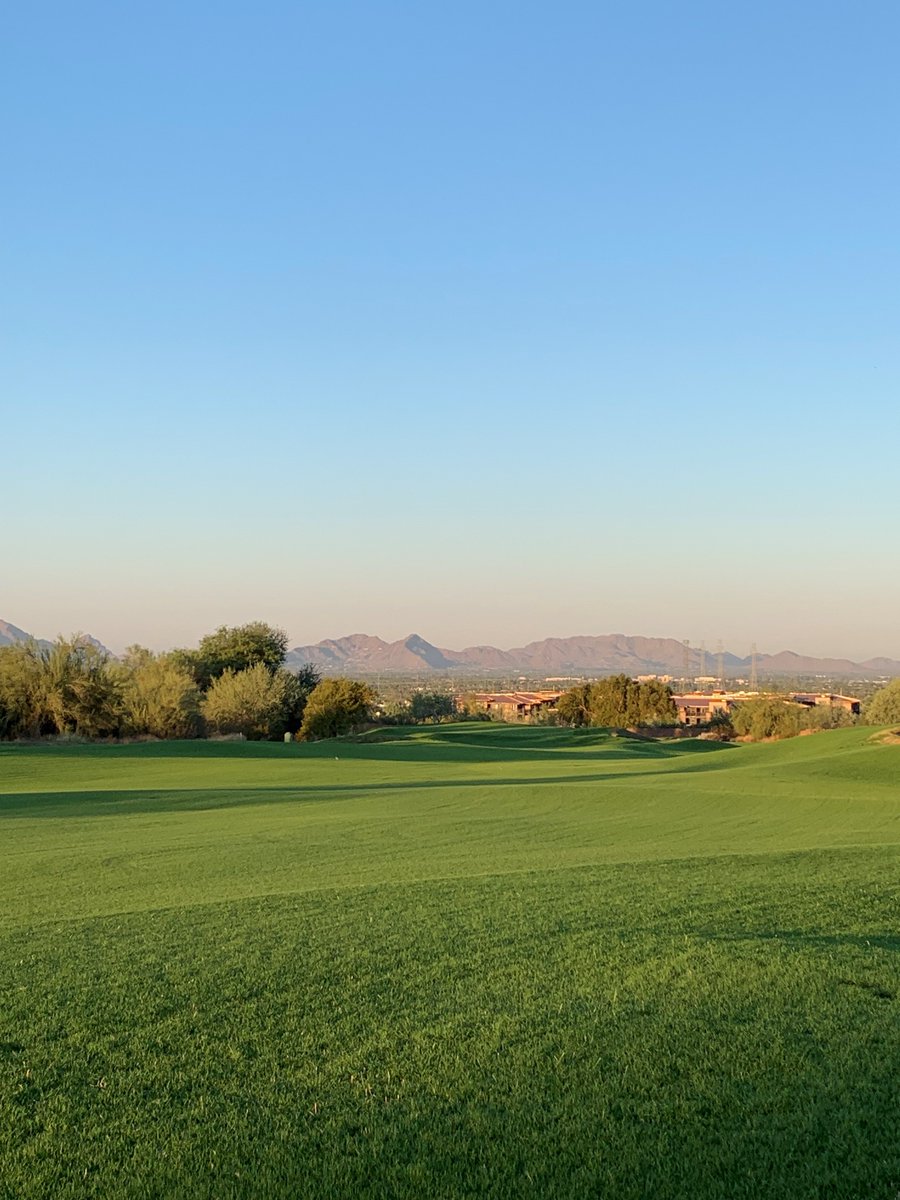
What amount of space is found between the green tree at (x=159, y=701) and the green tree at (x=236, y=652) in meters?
16.3

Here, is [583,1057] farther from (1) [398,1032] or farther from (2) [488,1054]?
(1) [398,1032]

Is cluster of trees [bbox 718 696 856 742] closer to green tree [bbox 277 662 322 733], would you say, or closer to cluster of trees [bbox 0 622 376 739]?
cluster of trees [bbox 0 622 376 739]

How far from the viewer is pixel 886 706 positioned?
53.4 meters

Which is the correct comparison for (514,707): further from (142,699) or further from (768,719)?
(142,699)

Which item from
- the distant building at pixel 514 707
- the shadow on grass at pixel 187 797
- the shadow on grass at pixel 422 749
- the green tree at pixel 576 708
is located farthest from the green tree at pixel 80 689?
the distant building at pixel 514 707

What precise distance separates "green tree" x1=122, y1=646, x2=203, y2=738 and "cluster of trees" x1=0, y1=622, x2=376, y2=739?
6 centimetres

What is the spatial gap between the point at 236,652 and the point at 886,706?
51.1 metres

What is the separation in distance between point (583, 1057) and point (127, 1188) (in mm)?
2429

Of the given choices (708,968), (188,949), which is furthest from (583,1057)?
(188,949)

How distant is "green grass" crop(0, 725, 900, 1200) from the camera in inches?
175

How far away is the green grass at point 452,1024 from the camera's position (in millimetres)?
4445

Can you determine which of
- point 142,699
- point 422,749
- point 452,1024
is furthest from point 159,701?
point 452,1024

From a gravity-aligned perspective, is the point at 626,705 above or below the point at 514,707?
above

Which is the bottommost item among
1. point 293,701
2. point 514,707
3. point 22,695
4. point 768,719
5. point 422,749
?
point 514,707
